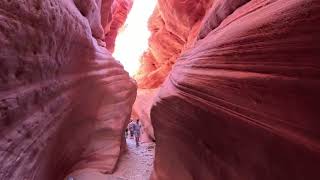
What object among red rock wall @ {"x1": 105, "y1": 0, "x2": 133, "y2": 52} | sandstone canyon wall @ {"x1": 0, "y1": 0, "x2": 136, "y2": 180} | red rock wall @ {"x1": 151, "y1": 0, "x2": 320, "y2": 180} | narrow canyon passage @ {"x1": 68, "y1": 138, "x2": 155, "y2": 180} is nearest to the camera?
red rock wall @ {"x1": 151, "y1": 0, "x2": 320, "y2": 180}

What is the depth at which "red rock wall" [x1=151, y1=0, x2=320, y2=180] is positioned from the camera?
1.80 m

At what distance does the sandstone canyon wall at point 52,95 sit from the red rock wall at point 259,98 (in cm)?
173

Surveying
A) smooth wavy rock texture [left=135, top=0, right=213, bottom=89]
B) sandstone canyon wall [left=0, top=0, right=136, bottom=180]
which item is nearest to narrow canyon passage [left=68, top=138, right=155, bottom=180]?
sandstone canyon wall [left=0, top=0, right=136, bottom=180]

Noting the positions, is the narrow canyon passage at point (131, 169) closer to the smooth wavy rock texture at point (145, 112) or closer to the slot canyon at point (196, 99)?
the slot canyon at point (196, 99)

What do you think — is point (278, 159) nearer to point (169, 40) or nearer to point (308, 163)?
point (308, 163)

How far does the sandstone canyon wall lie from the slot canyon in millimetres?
17

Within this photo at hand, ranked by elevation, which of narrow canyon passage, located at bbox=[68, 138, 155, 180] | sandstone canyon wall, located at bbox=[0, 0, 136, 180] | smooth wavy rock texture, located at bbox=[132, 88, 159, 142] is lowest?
smooth wavy rock texture, located at bbox=[132, 88, 159, 142]

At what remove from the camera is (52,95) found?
12.6 feet

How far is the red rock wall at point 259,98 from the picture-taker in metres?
1.80

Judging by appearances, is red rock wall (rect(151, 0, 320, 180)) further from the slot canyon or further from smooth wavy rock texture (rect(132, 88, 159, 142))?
smooth wavy rock texture (rect(132, 88, 159, 142))

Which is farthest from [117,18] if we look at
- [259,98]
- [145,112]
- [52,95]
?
[259,98]

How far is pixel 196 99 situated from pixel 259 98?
106cm

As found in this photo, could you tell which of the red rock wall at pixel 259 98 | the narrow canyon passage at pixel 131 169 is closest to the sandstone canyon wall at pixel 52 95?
the narrow canyon passage at pixel 131 169

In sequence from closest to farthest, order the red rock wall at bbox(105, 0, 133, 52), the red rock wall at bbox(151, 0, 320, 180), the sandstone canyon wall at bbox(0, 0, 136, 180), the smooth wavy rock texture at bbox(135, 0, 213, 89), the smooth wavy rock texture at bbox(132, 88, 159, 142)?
1. the red rock wall at bbox(151, 0, 320, 180)
2. the sandstone canyon wall at bbox(0, 0, 136, 180)
3. the smooth wavy rock texture at bbox(132, 88, 159, 142)
4. the smooth wavy rock texture at bbox(135, 0, 213, 89)
5. the red rock wall at bbox(105, 0, 133, 52)
